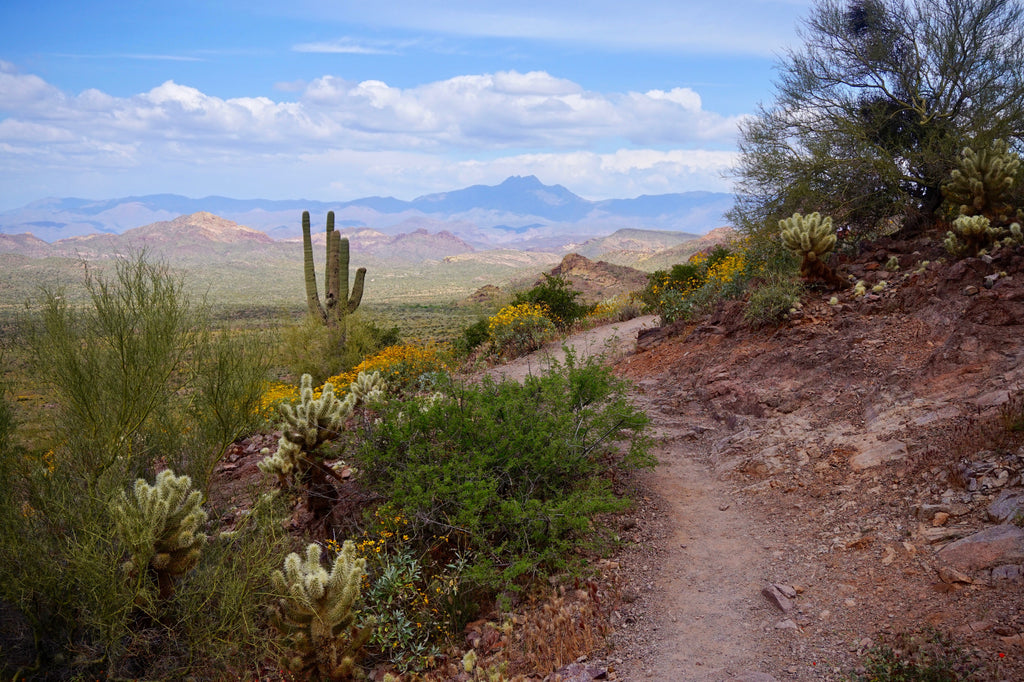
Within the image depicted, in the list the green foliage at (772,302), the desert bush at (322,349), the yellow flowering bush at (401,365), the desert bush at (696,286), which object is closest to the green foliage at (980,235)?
the green foliage at (772,302)

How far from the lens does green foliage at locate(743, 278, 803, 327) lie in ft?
30.2

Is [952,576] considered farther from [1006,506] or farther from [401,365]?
[401,365]

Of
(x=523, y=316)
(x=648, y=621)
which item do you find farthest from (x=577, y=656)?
(x=523, y=316)

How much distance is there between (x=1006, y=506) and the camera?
4.48 metres

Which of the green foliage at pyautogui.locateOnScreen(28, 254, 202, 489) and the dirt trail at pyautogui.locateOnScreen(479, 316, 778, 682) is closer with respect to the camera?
the dirt trail at pyautogui.locateOnScreen(479, 316, 778, 682)

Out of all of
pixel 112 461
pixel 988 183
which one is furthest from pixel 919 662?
pixel 988 183

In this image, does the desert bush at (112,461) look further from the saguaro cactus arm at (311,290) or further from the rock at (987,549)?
the saguaro cactus arm at (311,290)

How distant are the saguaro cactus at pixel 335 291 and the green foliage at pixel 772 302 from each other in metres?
10.8

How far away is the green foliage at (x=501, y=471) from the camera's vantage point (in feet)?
17.2

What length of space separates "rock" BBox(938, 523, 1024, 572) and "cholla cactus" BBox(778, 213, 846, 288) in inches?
219

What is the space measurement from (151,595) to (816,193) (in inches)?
425

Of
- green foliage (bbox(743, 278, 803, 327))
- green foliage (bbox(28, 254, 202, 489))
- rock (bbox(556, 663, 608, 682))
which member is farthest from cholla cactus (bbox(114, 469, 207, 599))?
green foliage (bbox(743, 278, 803, 327))

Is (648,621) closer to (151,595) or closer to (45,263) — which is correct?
(151,595)

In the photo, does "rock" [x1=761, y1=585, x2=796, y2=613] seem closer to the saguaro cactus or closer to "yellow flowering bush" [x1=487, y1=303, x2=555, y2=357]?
"yellow flowering bush" [x1=487, y1=303, x2=555, y2=357]
